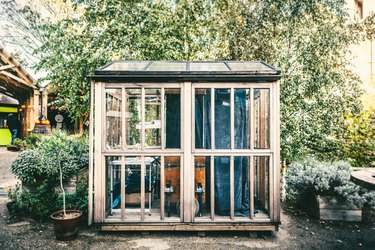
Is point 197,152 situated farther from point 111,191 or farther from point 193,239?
point 111,191

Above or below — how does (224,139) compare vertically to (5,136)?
above

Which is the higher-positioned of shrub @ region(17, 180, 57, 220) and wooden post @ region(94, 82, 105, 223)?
wooden post @ region(94, 82, 105, 223)

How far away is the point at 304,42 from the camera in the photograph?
20.8 ft

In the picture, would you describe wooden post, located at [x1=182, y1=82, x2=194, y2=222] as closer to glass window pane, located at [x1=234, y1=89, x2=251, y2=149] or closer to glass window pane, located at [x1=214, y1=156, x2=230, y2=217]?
glass window pane, located at [x1=214, y1=156, x2=230, y2=217]

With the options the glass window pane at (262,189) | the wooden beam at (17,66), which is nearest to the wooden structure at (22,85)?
the wooden beam at (17,66)

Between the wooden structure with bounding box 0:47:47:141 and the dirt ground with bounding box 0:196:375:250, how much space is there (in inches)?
417

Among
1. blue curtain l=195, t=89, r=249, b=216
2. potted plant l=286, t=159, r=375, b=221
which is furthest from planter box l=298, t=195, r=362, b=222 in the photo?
blue curtain l=195, t=89, r=249, b=216

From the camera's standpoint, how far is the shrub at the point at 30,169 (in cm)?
546

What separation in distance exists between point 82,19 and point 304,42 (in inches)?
218

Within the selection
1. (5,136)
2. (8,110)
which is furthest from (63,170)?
(8,110)

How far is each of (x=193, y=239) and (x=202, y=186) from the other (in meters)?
0.84

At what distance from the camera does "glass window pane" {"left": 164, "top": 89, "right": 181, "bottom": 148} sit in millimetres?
5238

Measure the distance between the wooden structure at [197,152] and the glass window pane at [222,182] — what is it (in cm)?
2

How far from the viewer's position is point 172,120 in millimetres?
5293
